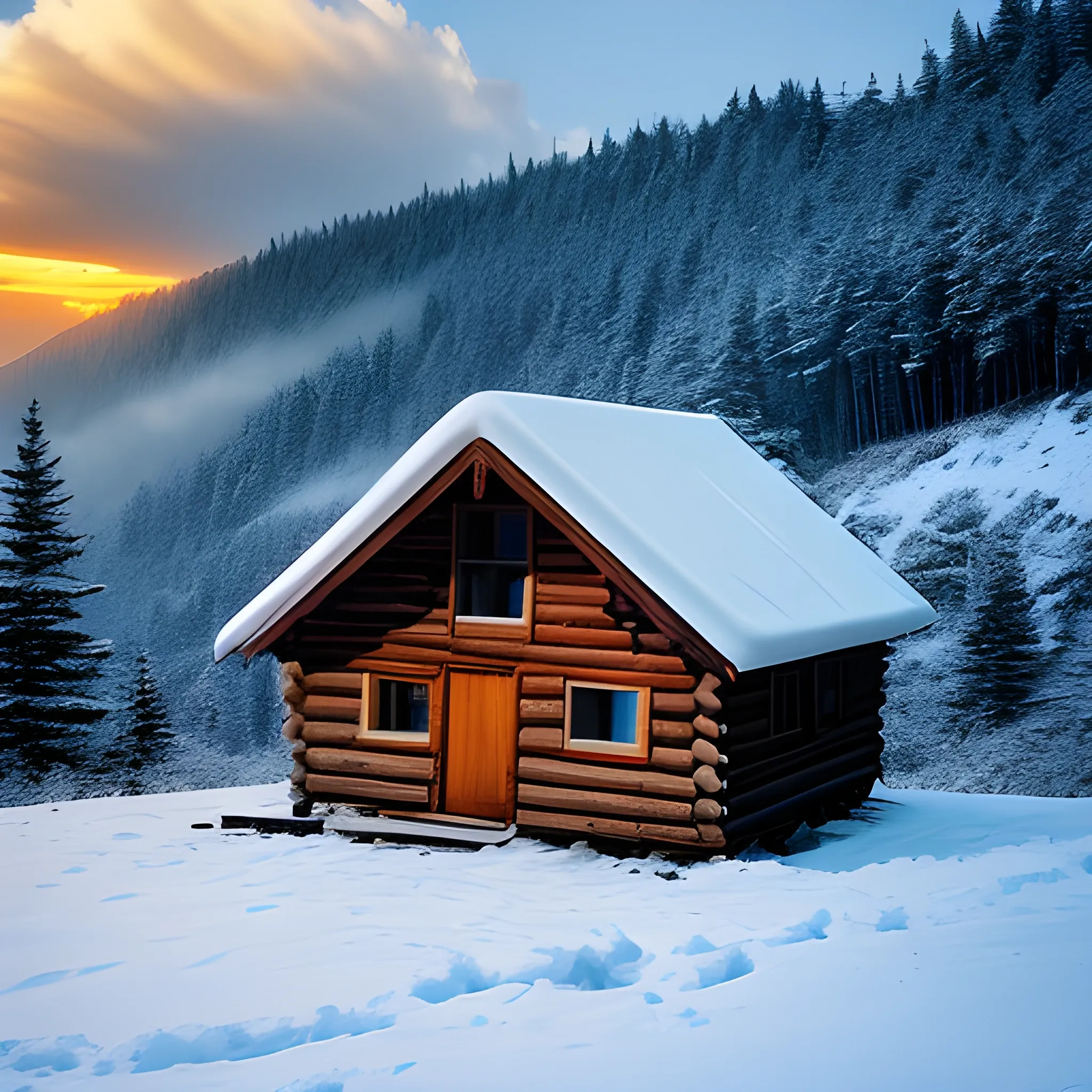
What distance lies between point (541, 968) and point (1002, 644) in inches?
1470

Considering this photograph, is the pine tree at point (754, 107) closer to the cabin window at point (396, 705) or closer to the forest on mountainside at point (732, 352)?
the forest on mountainside at point (732, 352)

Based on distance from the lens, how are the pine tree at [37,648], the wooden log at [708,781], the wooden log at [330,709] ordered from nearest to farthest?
the wooden log at [708,781] < the wooden log at [330,709] < the pine tree at [37,648]

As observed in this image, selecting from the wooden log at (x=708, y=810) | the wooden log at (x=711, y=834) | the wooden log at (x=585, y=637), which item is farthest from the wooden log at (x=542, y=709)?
the wooden log at (x=711, y=834)

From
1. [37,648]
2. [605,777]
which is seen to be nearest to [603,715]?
[605,777]

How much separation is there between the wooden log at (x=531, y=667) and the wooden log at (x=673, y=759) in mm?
728

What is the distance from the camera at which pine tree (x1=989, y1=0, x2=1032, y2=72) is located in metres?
83.2

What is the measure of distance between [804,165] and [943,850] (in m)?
95.0

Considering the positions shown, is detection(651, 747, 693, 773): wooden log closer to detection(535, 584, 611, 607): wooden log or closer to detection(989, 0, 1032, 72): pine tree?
detection(535, 584, 611, 607): wooden log

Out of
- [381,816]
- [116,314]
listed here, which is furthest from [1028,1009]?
[116,314]

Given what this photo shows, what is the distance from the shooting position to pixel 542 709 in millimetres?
14414

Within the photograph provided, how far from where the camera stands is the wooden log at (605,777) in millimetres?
13477

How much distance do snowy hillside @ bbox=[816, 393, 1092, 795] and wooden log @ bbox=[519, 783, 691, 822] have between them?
25.1 metres

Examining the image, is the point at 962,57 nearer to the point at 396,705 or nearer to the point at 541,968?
the point at 396,705

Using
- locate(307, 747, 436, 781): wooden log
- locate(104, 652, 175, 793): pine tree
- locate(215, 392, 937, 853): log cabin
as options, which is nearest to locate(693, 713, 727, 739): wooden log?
locate(215, 392, 937, 853): log cabin
